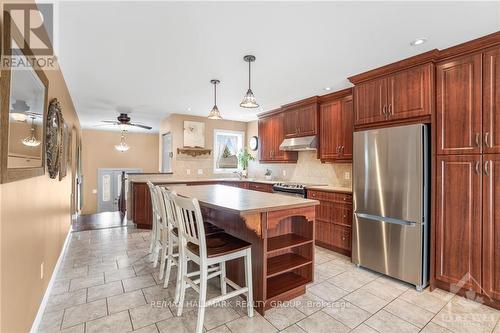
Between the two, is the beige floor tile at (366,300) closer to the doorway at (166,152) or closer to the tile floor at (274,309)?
the tile floor at (274,309)

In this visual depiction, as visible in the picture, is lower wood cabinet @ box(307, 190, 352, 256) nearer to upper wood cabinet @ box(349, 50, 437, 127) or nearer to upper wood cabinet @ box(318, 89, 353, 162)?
upper wood cabinet @ box(318, 89, 353, 162)

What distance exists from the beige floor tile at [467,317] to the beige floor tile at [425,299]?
Answer: 53 mm

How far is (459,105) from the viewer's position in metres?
2.47

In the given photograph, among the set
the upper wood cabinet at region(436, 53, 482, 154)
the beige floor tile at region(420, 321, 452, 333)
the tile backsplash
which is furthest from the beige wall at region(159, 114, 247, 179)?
the beige floor tile at region(420, 321, 452, 333)

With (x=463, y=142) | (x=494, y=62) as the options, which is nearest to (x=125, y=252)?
(x=463, y=142)

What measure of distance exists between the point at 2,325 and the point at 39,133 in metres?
1.30

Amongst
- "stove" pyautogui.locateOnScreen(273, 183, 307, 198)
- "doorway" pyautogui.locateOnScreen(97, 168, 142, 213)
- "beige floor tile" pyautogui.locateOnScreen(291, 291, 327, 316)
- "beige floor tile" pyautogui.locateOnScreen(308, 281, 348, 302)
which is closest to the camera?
"beige floor tile" pyautogui.locateOnScreen(291, 291, 327, 316)

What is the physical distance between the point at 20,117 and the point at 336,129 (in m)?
3.82

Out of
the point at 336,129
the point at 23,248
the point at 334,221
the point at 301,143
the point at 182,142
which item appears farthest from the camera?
the point at 182,142

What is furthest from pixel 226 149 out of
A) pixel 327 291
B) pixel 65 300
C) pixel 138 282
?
pixel 65 300

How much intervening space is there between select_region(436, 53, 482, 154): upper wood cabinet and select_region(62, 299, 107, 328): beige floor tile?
360cm

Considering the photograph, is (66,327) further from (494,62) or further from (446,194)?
(494,62)

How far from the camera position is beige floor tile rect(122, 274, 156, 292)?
2.62 m

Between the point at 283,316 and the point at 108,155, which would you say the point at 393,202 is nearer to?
the point at 283,316
